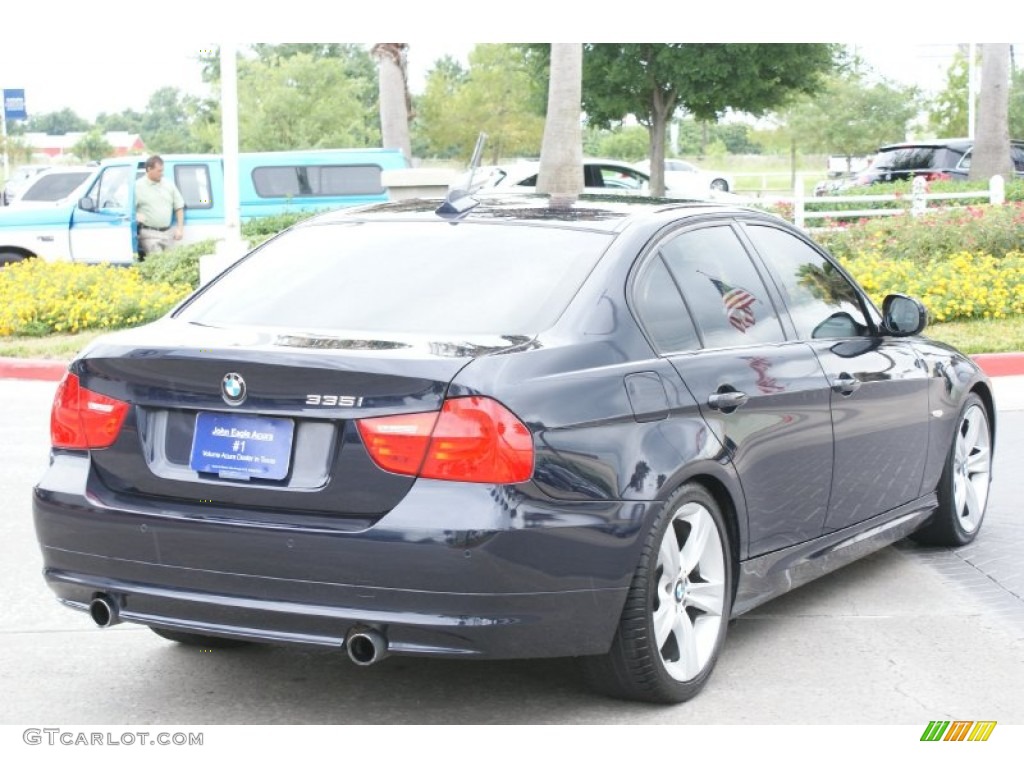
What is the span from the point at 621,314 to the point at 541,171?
19651mm

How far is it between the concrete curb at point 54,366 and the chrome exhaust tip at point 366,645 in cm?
1048

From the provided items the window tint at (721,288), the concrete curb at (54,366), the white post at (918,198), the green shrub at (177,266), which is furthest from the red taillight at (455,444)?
the white post at (918,198)

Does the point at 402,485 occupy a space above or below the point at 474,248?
below

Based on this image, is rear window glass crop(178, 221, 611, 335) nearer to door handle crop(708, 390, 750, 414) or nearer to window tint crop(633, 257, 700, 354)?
window tint crop(633, 257, 700, 354)

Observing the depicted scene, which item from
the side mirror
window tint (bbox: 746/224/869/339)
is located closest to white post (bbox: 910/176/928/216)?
the side mirror

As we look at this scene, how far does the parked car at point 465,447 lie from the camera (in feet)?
14.8

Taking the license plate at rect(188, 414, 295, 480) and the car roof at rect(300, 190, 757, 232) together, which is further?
the car roof at rect(300, 190, 757, 232)

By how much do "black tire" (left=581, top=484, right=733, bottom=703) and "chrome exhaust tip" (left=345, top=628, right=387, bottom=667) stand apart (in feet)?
2.41

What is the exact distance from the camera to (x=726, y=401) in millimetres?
5336

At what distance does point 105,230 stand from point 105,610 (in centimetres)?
1737

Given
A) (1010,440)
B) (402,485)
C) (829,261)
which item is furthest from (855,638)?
(1010,440)

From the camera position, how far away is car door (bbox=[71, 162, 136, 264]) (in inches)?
848

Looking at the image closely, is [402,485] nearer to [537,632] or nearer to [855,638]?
[537,632]

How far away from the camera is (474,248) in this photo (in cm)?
549
